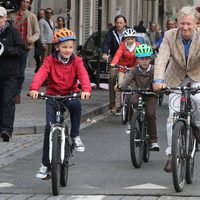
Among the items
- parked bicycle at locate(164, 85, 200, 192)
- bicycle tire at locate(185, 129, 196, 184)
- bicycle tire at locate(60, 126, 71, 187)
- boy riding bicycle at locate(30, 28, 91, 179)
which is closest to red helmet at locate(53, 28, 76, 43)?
boy riding bicycle at locate(30, 28, 91, 179)

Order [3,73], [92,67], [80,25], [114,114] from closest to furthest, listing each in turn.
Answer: [3,73] < [114,114] < [92,67] < [80,25]

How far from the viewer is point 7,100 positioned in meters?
13.9

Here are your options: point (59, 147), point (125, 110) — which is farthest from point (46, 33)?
point (59, 147)

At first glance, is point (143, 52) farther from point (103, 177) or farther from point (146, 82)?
point (103, 177)

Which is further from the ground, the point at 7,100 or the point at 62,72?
the point at 62,72

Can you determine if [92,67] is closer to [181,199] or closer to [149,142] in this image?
[149,142]

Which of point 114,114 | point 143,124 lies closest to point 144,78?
point 143,124

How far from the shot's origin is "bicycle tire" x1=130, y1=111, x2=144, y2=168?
1145 cm

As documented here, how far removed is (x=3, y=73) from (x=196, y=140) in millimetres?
4160

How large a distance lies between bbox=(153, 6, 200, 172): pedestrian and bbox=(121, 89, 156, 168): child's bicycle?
0.99 metres

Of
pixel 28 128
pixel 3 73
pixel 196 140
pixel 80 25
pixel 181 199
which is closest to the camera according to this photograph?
pixel 181 199

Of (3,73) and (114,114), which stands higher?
(3,73)

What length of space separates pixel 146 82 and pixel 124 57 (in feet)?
15.9

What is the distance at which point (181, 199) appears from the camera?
9422 millimetres
